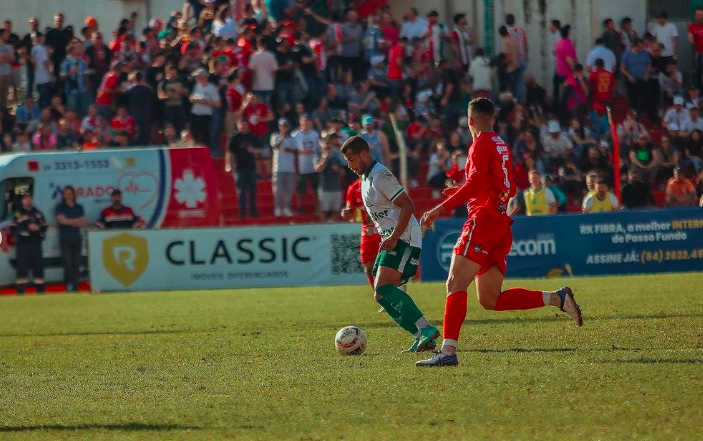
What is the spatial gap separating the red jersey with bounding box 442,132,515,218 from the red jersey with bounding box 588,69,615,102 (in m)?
17.5

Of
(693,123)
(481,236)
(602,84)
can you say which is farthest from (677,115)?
(481,236)

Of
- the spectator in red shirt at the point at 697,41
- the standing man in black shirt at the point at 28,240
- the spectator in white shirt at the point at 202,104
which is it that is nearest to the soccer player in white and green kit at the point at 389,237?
the standing man in black shirt at the point at 28,240

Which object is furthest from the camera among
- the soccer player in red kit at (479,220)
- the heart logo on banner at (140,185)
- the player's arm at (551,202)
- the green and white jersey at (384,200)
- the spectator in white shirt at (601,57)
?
the spectator in white shirt at (601,57)

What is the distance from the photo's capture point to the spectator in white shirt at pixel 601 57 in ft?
89.9

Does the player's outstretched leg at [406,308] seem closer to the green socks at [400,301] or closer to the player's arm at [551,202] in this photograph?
the green socks at [400,301]

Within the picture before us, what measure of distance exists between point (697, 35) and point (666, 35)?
67 centimetres

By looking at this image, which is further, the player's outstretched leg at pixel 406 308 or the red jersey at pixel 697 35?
the red jersey at pixel 697 35

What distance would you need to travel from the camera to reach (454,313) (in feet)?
A: 32.5

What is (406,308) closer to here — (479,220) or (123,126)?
(479,220)

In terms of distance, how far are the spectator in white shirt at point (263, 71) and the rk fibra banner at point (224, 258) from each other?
4.40 metres

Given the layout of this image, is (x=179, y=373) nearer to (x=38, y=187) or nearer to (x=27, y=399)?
(x=27, y=399)

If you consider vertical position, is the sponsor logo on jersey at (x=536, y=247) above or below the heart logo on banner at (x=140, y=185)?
below

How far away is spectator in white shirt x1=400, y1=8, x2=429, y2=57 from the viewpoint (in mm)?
28075

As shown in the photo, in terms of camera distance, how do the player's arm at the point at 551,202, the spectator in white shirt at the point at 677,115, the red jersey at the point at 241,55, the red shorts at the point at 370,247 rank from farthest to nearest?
the spectator in white shirt at the point at 677,115, the red jersey at the point at 241,55, the player's arm at the point at 551,202, the red shorts at the point at 370,247
